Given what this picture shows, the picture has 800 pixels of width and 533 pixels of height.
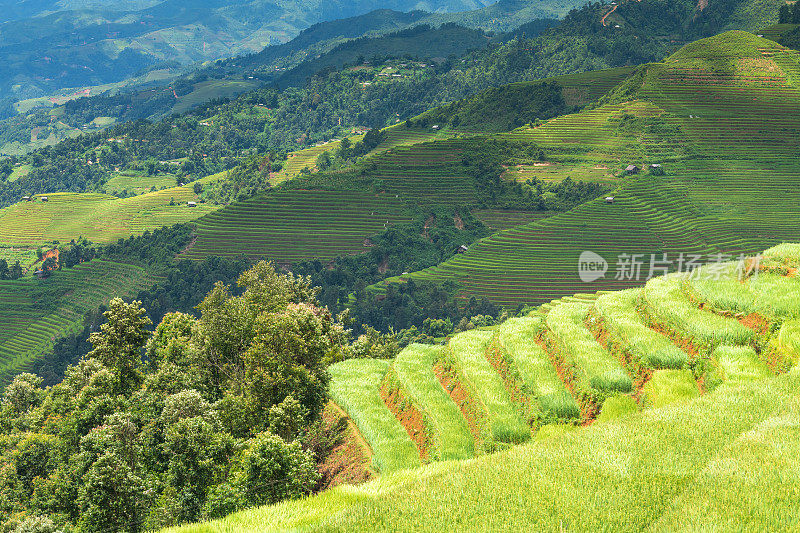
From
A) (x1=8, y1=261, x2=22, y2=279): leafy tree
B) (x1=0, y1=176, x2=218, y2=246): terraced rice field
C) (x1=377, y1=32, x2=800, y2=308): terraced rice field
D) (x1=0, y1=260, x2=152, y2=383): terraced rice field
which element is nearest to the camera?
(x1=377, y1=32, x2=800, y2=308): terraced rice field

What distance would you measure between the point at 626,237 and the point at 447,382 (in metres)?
94.7

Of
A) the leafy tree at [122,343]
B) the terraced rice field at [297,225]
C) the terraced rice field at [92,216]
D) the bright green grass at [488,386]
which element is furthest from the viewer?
the terraced rice field at [92,216]

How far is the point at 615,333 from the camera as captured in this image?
20.5m

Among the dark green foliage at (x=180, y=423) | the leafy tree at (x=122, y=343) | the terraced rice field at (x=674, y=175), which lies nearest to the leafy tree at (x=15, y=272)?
the terraced rice field at (x=674, y=175)

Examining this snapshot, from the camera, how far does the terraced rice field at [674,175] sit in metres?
105

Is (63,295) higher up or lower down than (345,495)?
lower down

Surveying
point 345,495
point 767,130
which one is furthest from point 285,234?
point 345,495

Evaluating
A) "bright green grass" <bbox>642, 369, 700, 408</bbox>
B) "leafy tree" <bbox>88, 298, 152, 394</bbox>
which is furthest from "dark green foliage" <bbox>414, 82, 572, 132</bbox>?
"bright green grass" <bbox>642, 369, 700, 408</bbox>

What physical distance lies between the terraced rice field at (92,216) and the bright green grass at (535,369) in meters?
152

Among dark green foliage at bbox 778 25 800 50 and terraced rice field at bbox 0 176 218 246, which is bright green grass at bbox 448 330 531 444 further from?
dark green foliage at bbox 778 25 800 50

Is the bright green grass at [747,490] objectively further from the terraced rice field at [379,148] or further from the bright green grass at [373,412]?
the terraced rice field at [379,148]

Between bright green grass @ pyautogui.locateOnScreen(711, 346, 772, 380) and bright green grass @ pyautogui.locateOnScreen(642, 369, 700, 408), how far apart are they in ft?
2.83

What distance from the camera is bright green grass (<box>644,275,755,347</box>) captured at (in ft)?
60.2

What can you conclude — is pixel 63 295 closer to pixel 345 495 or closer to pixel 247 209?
pixel 247 209
